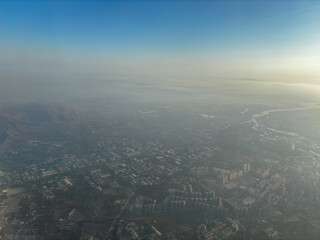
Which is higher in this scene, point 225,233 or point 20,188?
point 225,233

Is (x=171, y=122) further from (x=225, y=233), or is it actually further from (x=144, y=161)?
(x=225, y=233)

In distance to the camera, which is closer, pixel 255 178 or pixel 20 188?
pixel 20 188

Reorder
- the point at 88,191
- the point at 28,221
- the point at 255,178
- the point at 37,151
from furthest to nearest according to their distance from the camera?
the point at 37,151 < the point at 255,178 < the point at 88,191 < the point at 28,221

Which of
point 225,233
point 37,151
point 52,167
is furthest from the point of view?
point 37,151

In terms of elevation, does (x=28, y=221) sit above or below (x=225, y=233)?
below

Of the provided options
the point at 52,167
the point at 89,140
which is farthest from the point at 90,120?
the point at 52,167

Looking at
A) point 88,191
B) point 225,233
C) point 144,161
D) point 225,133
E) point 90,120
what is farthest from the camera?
point 90,120

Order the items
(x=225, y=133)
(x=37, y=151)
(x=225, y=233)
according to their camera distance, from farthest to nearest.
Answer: (x=225, y=133)
(x=37, y=151)
(x=225, y=233)

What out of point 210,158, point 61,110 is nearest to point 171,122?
point 210,158

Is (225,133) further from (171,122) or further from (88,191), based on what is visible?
(88,191)
